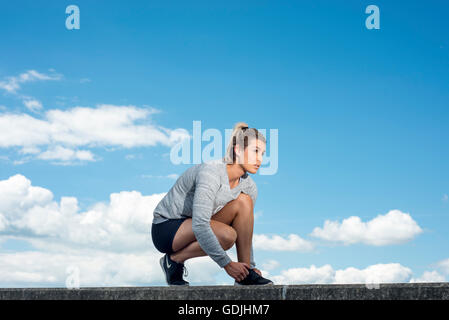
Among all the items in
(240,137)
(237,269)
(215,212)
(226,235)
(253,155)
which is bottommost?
(237,269)

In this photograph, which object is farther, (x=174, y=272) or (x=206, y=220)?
(x=174, y=272)

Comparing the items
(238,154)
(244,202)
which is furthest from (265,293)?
(238,154)

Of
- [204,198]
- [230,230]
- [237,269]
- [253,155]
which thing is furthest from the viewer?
[230,230]

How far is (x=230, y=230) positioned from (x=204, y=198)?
1.55 ft

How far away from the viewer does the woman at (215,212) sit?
418cm

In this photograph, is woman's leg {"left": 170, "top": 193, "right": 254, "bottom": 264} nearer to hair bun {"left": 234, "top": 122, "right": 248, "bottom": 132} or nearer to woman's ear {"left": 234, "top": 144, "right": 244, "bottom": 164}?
woman's ear {"left": 234, "top": 144, "right": 244, "bottom": 164}

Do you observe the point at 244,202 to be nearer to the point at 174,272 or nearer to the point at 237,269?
the point at 237,269

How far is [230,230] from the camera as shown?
4527mm

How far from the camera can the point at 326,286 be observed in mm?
3359

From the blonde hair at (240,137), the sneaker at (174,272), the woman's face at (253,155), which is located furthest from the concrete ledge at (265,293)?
the blonde hair at (240,137)

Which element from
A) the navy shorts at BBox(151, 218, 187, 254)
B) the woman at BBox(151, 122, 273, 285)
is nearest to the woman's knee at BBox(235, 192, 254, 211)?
the woman at BBox(151, 122, 273, 285)

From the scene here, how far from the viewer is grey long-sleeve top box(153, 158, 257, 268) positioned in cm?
416

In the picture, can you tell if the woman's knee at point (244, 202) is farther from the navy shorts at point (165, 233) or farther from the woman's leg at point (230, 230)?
the navy shorts at point (165, 233)
